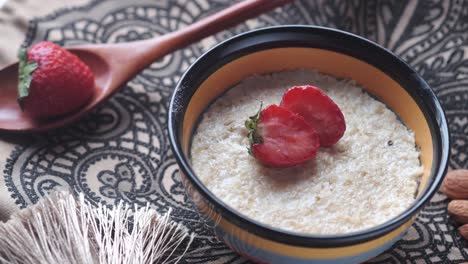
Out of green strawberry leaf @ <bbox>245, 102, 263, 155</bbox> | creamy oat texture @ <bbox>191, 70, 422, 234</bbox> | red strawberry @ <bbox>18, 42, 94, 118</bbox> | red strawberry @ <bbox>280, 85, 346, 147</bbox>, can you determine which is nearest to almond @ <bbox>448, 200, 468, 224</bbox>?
creamy oat texture @ <bbox>191, 70, 422, 234</bbox>

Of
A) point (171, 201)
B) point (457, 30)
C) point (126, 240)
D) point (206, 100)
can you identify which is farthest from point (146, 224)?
point (457, 30)

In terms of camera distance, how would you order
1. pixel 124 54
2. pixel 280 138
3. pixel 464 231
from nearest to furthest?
1. pixel 280 138
2. pixel 464 231
3. pixel 124 54

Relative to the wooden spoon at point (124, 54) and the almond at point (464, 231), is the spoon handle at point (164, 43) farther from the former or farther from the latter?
the almond at point (464, 231)

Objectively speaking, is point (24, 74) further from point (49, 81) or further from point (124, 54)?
point (124, 54)

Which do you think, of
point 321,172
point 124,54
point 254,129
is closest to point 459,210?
point 321,172

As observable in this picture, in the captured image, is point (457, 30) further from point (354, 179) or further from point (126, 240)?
point (126, 240)

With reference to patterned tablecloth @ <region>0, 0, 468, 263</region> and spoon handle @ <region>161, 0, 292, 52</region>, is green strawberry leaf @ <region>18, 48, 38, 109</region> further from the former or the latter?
spoon handle @ <region>161, 0, 292, 52</region>
